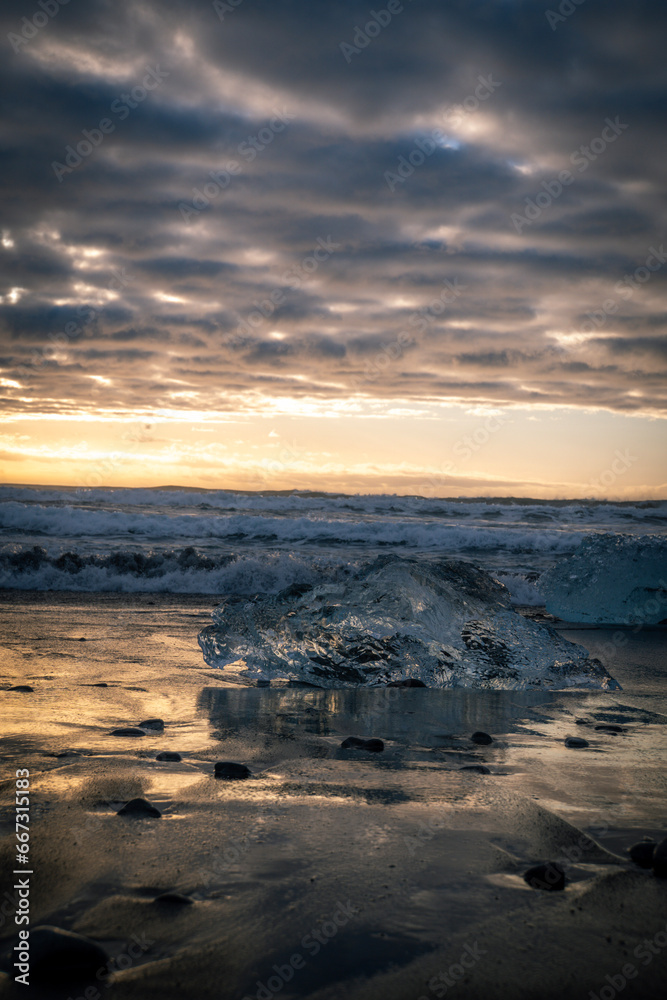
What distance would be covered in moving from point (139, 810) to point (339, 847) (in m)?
0.68

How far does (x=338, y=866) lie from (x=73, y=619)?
553 cm

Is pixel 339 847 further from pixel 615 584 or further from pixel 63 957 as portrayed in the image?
pixel 615 584

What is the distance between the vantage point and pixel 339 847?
193cm

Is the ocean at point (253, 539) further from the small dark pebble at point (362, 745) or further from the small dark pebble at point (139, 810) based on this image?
the small dark pebble at point (139, 810)

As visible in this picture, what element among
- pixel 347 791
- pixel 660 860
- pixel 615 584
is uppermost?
pixel 615 584

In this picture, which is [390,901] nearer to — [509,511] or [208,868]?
[208,868]

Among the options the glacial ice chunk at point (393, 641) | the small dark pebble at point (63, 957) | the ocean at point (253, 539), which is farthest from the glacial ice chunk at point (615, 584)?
the small dark pebble at point (63, 957)

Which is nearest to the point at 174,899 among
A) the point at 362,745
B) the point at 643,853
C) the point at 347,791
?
the point at 347,791

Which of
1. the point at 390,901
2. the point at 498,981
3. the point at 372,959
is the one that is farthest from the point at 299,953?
the point at 498,981

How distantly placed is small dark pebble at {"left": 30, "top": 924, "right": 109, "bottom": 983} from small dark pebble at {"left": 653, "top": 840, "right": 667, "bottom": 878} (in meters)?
1.40

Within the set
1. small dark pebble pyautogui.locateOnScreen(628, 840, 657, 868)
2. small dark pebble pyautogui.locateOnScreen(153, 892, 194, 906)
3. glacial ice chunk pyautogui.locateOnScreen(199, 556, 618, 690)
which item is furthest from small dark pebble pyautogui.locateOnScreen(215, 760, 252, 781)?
glacial ice chunk pyautogui.locateOnScreen(199, 556, 618, 690)

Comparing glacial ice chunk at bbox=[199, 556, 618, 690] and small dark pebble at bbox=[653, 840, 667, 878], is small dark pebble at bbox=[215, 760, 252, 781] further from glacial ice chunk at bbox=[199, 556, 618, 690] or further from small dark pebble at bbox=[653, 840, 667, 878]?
glacial ice chunk at bbox=[199, 556, 618, 690]

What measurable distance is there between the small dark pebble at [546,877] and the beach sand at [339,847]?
1.2 inches

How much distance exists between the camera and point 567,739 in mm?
3195
